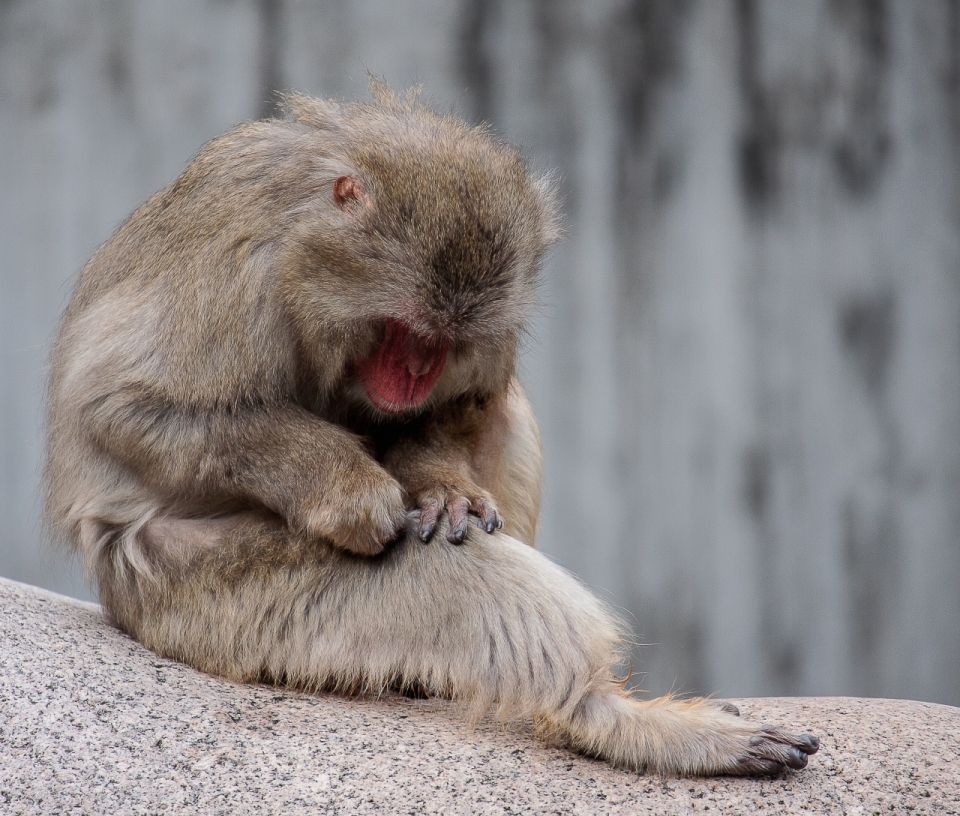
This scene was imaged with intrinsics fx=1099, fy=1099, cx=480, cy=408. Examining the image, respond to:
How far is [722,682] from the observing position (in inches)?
290

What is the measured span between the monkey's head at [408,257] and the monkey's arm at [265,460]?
28 centimetres

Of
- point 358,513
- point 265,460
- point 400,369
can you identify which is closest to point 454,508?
point 358,513

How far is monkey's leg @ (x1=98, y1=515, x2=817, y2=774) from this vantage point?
10.8 ft

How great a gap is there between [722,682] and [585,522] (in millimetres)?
1416

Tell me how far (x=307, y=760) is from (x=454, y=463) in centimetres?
130

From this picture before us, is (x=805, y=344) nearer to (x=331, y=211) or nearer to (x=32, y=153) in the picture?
(x=331, y=211)

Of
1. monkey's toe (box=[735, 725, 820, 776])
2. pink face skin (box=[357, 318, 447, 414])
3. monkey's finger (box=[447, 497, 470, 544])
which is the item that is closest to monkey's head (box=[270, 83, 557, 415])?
pink face skin (box=[357, 318, 447, 414])

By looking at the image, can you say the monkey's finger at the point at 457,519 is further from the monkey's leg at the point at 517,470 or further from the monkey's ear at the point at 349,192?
the monkey's ear at the point at 349,192

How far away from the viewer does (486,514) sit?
3.71 metres

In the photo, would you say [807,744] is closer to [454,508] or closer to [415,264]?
[454,508]

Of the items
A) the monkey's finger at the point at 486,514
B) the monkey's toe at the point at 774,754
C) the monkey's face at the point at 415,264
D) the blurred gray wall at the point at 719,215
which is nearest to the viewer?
A: the monkey's toe at the point at 774,754

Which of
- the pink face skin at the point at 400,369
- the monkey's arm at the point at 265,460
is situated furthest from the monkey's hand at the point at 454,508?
the pink face skin at the point at 400,369

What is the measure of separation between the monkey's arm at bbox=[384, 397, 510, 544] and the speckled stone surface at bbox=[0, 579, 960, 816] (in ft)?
2.15

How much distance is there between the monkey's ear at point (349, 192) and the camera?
11.8 ft
